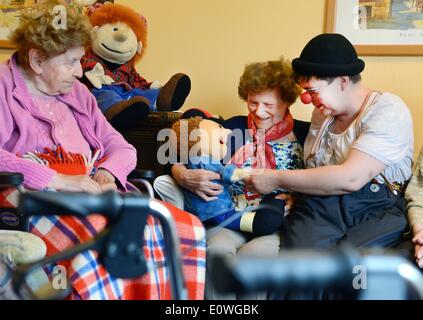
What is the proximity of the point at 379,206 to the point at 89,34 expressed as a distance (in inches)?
40.0

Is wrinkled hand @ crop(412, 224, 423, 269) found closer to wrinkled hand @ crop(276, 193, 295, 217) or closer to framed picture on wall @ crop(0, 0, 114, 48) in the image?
wrinkled hand @ crop(276, 193, 295, 217)

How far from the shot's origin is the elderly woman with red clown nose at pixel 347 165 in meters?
1.36

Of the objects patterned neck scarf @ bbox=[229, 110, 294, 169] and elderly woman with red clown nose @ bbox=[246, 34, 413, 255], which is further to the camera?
patterned neck scarf @ bbox=[229, 110, 294, 169]

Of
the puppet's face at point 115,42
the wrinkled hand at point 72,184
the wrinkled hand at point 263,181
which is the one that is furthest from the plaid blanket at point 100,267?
the puppet's face at point 115,42

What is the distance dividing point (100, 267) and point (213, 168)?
63cm

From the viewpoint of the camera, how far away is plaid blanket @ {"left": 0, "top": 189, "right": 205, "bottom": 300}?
1.11 metres

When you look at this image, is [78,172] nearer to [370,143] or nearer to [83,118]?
[83,118]

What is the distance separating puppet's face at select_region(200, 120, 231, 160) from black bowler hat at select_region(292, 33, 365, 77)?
1.11ft

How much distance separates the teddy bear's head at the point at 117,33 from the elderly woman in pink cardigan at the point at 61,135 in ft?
1.24

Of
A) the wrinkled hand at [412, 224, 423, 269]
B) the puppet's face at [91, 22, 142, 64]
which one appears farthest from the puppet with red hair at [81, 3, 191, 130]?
the wrinkled hand at [412, 224, 423, 269]

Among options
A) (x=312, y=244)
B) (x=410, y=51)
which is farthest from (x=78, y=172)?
(x=410, y=51)

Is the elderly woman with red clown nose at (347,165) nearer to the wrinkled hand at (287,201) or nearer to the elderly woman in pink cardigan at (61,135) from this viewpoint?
the wrinkled hand at (287,201)

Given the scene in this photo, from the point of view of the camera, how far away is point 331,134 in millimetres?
1525

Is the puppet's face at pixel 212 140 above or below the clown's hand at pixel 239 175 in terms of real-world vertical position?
above
